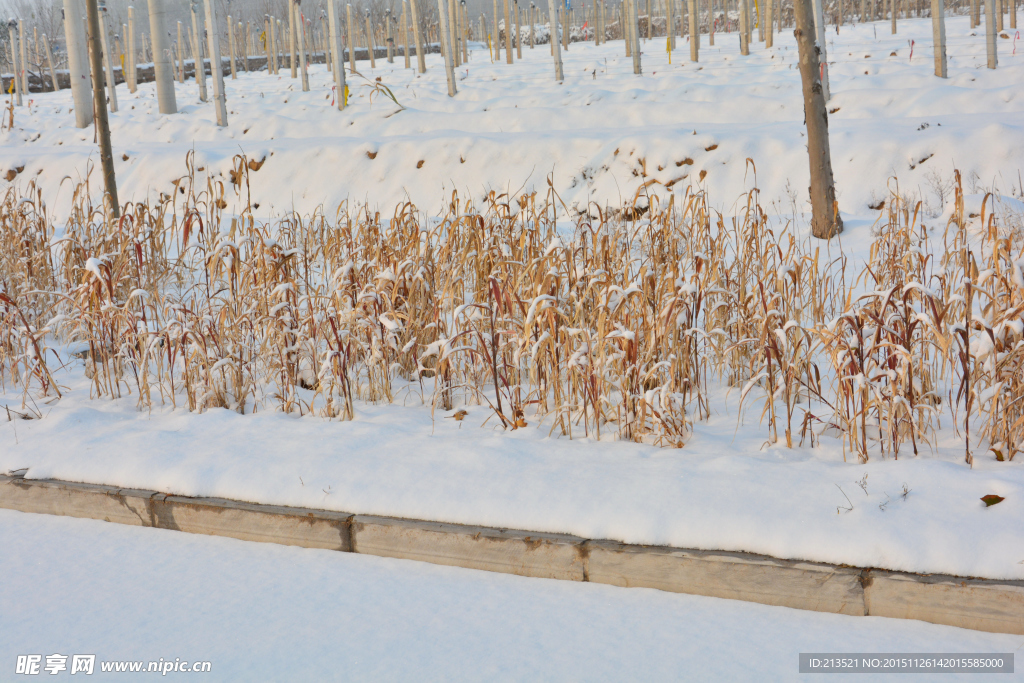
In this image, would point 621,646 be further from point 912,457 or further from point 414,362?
point 414,362

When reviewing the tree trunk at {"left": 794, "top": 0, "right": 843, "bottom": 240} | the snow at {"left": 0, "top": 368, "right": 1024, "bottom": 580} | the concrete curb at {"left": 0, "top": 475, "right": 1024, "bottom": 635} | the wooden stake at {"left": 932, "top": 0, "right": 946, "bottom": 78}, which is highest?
the wooden stake at {"left": 932, "top": 0, "right": 946, "bottom": 78}

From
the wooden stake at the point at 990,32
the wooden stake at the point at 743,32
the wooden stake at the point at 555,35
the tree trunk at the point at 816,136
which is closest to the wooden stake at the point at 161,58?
the wooden stake at the point at 555,35

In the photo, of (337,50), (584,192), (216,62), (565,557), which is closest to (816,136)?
(584,192)

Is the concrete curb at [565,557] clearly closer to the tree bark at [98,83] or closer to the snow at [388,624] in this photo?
the snow at [388,624]

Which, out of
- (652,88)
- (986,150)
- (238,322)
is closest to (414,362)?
(238,322)

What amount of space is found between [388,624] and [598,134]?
26.6 ft

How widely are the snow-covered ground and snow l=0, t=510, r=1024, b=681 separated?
12.1ft

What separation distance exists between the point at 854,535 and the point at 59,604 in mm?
2053

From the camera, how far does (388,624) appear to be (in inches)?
73.9

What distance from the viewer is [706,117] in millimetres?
10180

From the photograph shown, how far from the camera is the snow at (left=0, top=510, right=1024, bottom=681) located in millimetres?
1688

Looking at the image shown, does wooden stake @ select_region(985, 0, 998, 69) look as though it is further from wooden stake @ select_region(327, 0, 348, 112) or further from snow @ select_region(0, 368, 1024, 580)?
snow @ select_region(0, 368, 1024, 580)

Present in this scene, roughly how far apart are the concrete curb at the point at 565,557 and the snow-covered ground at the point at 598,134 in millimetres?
3510

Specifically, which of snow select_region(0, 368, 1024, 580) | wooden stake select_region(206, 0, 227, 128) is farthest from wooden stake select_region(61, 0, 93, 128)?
snow select_region(0, 368, 1024, 580)
